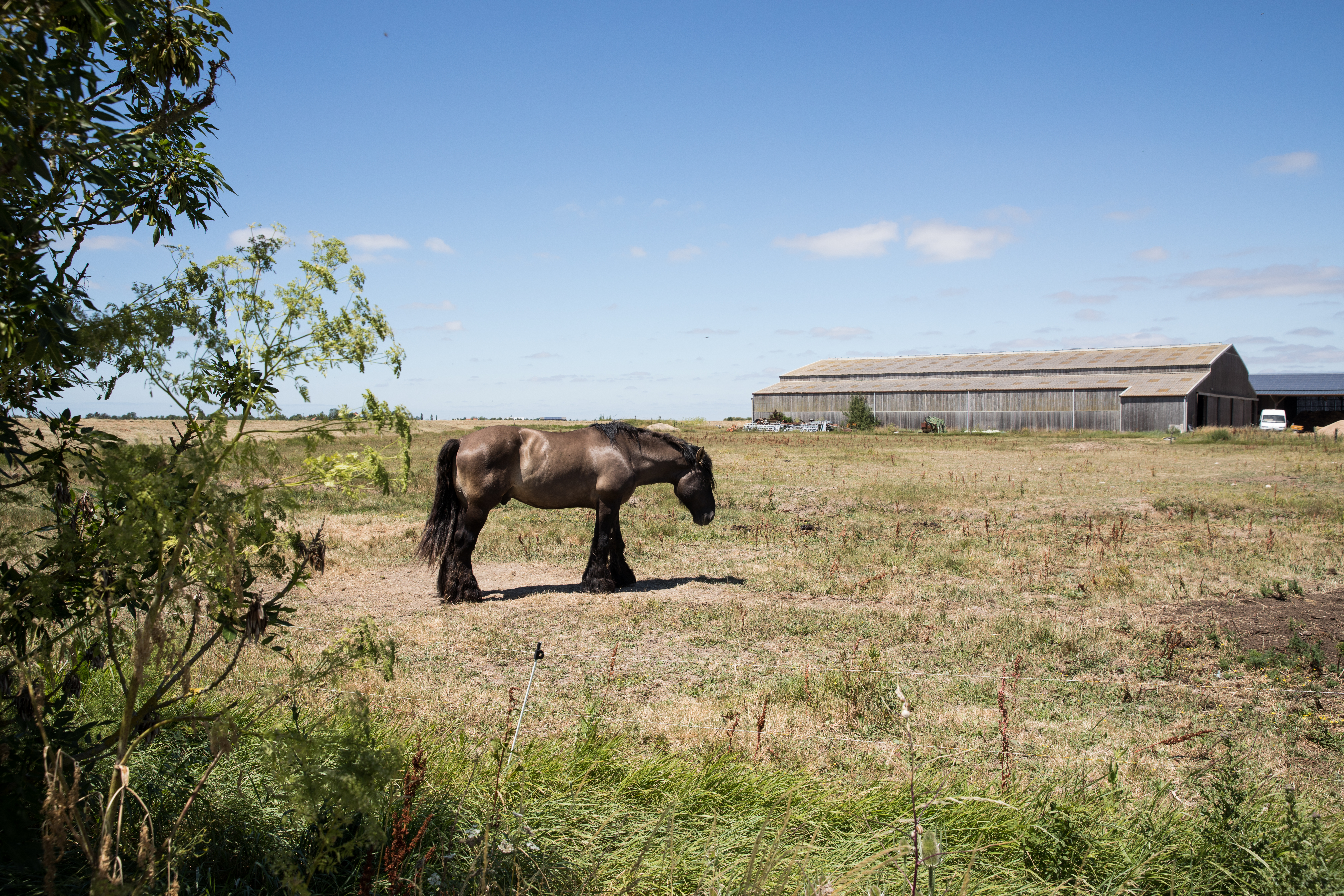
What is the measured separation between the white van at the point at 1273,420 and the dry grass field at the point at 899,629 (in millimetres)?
36254

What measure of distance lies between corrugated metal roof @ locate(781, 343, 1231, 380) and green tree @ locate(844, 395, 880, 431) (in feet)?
14.0

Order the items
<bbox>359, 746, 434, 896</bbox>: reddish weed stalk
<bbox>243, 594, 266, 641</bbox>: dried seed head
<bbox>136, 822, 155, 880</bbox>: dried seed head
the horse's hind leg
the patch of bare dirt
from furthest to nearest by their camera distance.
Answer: the horse's hind leg
the patch of bare dirt
<bbox>243, 594, 266, 641</bbox>: dried seed head
<bbox>359, 746, 434, 896</bbox>: reddish weed stalk
<bbox>136, 822, 155, 880</bbox>: dried seed head

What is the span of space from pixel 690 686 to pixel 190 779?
3918 mm

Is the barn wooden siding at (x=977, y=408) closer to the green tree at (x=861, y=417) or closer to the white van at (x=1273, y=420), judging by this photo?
the green tree at (x=861, y=417)

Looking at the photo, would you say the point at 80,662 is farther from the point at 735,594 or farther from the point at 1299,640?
the point at 1299,640

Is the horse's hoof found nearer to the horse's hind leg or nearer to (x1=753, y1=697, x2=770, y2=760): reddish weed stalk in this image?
the horse's hind leg

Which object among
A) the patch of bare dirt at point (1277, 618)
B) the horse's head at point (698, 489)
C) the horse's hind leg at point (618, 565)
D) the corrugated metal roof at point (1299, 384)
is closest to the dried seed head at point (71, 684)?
the horse's hind leg at point (618, 565)

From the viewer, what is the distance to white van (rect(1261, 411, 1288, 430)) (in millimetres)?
48062

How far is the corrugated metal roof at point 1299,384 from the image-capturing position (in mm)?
57594

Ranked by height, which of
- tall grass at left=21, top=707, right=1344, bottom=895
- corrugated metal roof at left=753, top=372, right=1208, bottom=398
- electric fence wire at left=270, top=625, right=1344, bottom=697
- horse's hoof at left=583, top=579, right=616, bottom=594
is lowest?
electric fence wire at left=270, top=625, right=1344, bottom=697

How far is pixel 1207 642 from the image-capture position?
785 cm

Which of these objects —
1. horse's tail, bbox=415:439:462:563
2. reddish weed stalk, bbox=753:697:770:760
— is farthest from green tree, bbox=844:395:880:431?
reddish weed stalk, bbox=753:697:770:760

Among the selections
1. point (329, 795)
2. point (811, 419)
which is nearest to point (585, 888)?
point (329, 795)

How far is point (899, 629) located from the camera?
8.46 m
